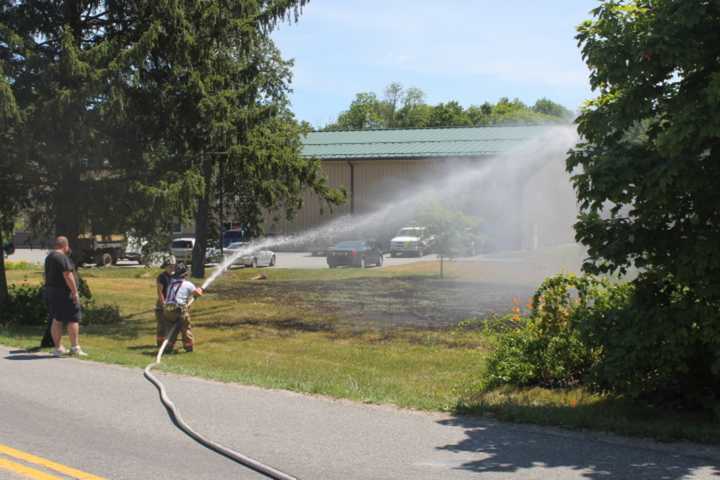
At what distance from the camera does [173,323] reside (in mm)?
13430

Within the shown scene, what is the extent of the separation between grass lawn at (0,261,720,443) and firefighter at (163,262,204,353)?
0.43 metres

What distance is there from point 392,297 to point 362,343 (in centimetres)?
729

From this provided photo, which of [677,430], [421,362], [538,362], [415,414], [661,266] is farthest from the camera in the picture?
[421,362]

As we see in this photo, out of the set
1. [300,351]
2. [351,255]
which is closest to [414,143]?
[351,255]

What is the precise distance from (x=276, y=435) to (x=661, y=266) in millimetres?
3905

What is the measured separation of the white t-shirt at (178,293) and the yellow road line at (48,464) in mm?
6839

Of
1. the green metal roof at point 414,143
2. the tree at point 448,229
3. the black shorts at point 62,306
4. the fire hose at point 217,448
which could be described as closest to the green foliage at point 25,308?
the black shorts at point 62,306

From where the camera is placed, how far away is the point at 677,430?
6.74 m

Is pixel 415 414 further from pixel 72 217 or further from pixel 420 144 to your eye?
pixel 420 144

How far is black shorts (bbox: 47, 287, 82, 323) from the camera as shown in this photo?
38.3ft

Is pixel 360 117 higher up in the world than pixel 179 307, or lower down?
higher up

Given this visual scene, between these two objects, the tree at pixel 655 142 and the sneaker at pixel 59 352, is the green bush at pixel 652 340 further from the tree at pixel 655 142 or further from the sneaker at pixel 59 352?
the sneaker at pixel 59 352

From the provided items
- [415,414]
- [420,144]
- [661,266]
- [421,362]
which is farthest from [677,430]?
[420,144]

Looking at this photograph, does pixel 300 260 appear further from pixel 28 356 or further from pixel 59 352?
pixel 28 356
